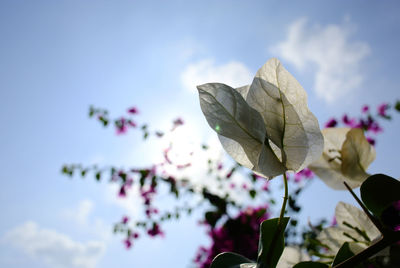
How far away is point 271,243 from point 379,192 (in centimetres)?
10

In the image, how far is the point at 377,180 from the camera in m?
0.24

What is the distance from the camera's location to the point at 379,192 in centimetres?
24

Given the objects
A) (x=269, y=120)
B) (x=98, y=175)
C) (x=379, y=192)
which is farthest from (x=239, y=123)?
(x=98, y=175)

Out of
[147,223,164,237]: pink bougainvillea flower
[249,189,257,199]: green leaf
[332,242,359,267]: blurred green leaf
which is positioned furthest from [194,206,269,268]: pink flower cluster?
[332,242,359,267]: blurred green leaf

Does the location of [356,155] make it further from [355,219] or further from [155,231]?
[155,231]

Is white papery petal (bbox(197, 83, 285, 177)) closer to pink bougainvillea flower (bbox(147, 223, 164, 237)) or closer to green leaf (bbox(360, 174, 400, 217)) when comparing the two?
green leaf (bbox(360, 174, 400, 217))

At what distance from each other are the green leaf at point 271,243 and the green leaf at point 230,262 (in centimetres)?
1

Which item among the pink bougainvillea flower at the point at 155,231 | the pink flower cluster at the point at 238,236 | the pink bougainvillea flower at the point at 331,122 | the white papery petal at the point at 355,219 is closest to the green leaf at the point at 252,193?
the pink flower cluster at the point at 238,236

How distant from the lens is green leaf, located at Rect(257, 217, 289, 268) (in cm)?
22

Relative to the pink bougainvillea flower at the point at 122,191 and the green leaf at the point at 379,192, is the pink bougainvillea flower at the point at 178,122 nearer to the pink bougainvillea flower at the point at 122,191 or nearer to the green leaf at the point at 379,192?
the pink bougainvillea flower at the point at 122,191

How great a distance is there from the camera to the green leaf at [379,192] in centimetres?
24

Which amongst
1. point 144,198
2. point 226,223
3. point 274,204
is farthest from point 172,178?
point 274,204

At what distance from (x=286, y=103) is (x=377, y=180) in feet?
0.32

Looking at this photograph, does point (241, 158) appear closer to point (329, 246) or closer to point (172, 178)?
point (329, 246)
